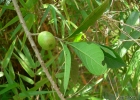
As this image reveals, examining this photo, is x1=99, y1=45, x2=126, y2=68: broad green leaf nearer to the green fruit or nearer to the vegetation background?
the vegetation background

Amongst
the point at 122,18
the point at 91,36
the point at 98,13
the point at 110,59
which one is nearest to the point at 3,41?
the point at 91,36

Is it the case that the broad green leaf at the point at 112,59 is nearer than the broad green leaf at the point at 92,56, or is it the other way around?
the broad green leaf at the point at 92,56

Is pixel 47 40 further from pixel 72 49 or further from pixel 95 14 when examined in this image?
pixel 72 49

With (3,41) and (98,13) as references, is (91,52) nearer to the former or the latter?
(98,13)

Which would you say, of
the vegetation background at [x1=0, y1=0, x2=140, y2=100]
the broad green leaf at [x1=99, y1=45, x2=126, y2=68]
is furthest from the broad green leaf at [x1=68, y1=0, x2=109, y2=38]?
the broad green leaf at [x1=99, y1=45, x2=126, y2=68]

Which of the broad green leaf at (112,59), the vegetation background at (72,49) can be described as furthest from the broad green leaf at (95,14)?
the broad green leaf at (112,59)

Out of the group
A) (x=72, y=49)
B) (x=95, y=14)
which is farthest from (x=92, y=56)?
(x=72, y=49)

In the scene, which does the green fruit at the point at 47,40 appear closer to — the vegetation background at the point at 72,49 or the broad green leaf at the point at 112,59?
the vegetation background at the point at 72,49
